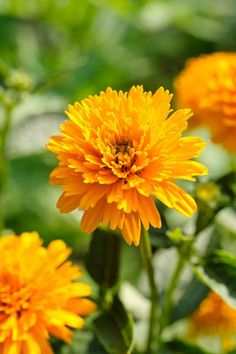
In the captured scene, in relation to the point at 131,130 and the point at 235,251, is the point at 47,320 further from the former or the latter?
the point at 235,251

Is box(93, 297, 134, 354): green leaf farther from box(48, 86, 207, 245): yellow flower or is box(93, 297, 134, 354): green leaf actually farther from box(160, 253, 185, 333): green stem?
box(48, 86, 207, 245): yellow flower

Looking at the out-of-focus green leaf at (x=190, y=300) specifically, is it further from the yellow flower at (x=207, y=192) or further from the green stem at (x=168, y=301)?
the yellow flower at (x=207, y=192)

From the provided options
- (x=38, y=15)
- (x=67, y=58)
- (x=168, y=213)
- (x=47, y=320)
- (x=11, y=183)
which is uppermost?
(x=38, y=15)

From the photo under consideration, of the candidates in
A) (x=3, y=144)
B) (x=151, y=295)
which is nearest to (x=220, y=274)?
(x=151, y=295)

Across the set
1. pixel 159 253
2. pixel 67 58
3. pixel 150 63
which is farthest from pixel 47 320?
pixel 150 63

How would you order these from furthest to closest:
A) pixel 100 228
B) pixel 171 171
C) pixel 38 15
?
pixel 38 15
pixel 100 228
pixel 171 171

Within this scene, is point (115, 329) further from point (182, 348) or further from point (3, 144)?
point (3, 144)
